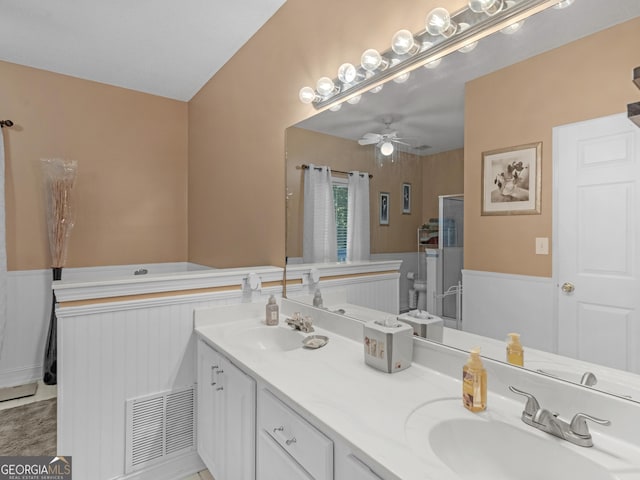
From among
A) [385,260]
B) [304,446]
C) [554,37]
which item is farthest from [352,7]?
[304,446]

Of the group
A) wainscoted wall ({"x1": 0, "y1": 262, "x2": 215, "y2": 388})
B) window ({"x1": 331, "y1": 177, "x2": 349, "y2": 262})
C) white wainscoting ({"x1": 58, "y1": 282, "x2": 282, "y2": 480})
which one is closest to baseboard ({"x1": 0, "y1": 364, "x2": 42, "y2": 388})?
wainscoted wall ({"x1": 0, "y1": 262, "x2": 215, "y2": 388})

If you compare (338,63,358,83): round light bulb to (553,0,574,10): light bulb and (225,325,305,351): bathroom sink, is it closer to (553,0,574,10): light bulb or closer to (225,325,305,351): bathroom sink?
(553,0,574,10): light bulb

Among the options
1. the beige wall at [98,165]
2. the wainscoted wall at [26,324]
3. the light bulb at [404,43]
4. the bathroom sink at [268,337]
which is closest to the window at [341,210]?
the bathroom sink at [268,337]

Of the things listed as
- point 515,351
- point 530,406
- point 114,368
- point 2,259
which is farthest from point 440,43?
point 2,259

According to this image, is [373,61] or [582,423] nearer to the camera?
[582,423]

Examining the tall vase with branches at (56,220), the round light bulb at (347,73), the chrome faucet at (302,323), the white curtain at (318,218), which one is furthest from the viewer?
the tall vase with branches at (56,220)

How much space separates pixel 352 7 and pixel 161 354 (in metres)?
2.00

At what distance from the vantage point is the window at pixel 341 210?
1.72 m

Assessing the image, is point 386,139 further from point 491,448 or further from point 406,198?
point 491,448

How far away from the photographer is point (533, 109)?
964 mm

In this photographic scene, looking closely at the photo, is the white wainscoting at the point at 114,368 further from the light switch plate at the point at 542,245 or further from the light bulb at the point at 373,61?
the light switch plate at the point at 542,245

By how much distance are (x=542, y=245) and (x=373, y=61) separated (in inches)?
39.8

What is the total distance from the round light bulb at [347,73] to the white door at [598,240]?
0.95 meters

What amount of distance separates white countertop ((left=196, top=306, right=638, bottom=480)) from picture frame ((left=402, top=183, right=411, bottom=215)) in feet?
1.91
